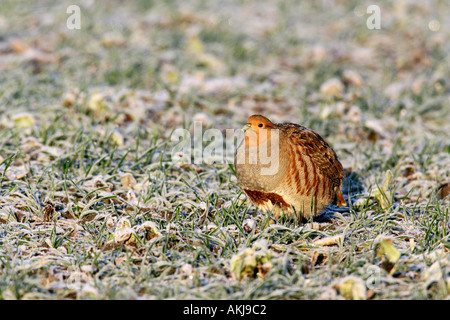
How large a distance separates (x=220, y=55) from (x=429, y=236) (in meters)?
4.60

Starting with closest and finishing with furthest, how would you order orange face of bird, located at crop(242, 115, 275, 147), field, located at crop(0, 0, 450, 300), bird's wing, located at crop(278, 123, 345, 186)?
field, located at crop(0, 0, 450, 300) → orange face of bird, located at crop(242, 115, 275, 147) → bird's wing, located at crop(278, 123, 345, 186)

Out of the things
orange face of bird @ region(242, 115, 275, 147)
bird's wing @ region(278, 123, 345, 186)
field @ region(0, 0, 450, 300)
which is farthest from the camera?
bird's wing @ region(278, 123, 345, 186)

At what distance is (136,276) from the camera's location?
117 inches

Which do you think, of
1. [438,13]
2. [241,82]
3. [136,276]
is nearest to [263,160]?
[136,276]

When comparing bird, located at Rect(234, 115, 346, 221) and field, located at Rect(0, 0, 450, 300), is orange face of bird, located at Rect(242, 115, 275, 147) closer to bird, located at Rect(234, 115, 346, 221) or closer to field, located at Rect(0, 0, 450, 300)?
bird, located at Rect(234, 115, 346, 221)

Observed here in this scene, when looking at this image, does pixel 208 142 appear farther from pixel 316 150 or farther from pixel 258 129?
pixel 258 129

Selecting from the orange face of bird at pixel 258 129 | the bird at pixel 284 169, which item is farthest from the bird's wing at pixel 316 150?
the orange face of bird at pixel 258 129

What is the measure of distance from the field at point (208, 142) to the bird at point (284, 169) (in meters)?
0.16

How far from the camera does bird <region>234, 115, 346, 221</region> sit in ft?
11.0

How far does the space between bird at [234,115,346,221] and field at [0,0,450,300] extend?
16 centimetres

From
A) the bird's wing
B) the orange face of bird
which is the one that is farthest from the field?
the orange face of bird

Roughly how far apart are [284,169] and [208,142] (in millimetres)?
1816

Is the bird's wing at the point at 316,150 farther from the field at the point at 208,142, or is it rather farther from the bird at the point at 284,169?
the field at the point at 208,142

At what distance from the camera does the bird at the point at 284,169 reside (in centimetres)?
335
